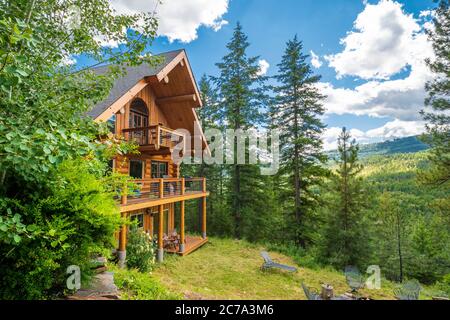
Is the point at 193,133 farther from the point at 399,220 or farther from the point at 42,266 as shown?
the point at 399,220

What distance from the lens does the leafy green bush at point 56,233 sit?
8.62 feet

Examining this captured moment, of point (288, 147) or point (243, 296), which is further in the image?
point (288, 147)

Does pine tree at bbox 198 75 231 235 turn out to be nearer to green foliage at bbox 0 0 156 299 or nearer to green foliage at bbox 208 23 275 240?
green foliage at bbox 208 23 275 240

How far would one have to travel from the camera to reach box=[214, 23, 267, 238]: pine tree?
56.0ft

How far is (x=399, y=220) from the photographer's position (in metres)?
18.9

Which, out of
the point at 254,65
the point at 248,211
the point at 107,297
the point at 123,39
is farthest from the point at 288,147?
the point at 107,297

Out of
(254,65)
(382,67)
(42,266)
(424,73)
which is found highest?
(254,65)

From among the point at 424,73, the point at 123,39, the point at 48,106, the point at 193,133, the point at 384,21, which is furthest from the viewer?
the point at 193,133

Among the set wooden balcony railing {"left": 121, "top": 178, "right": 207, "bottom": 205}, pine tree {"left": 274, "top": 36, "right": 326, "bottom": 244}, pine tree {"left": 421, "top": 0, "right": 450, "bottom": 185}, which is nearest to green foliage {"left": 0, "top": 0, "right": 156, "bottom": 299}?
wooden balcony railing {"left": 121, "top": 178, "right": 207, "bottom": 205}

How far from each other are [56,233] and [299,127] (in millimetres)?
15759

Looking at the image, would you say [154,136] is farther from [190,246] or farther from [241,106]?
[241,106]

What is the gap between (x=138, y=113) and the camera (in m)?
11.2

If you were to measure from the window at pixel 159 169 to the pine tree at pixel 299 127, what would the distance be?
829 centimetres
